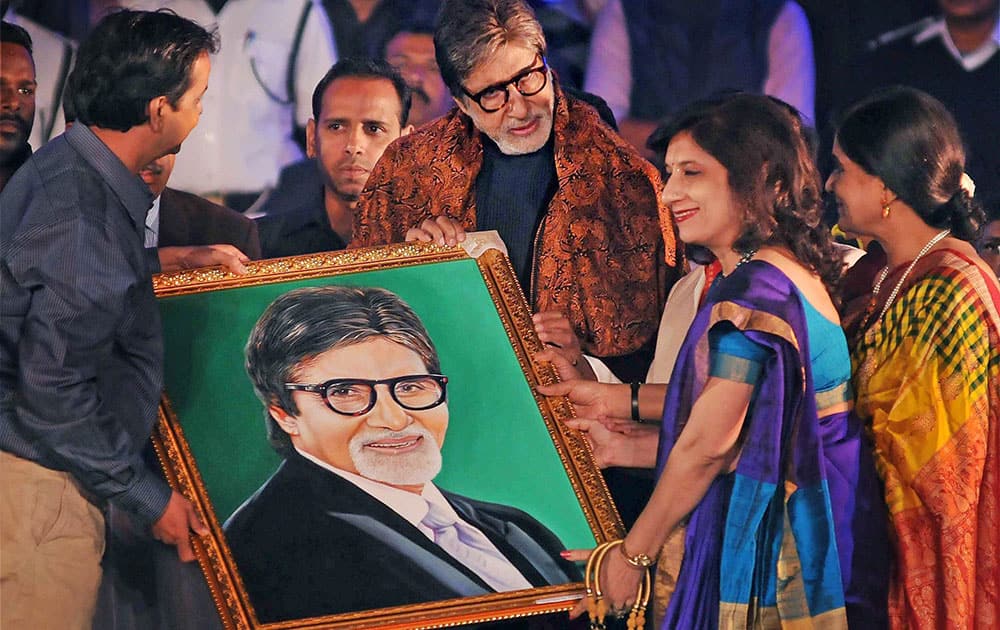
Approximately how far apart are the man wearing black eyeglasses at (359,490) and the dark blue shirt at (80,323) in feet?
1.02

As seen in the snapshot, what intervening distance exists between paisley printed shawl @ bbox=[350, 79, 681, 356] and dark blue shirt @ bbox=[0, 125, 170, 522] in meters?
0.88

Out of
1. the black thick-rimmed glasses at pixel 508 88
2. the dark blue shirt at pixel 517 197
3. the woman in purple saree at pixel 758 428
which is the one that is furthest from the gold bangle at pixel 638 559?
the black thick-rimmed glasses at pixel 508 88

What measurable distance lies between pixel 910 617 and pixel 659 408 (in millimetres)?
861

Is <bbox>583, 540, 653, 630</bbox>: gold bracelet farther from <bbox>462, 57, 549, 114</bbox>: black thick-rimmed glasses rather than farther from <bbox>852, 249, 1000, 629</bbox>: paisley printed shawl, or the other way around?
<bbox>462, 57, 549, 114</bbox>: black thick-rimmed glasses

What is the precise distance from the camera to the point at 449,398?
331 cm

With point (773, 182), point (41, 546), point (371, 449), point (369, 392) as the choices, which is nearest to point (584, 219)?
point (773, 182)

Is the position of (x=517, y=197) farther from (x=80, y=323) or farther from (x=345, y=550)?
(x=80, y=323)

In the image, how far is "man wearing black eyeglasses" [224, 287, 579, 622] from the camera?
3055 mm

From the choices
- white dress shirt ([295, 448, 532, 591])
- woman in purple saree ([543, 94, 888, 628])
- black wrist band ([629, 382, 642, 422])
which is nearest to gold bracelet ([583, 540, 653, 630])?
woman in purple saree ([543, 94, 888, 628])

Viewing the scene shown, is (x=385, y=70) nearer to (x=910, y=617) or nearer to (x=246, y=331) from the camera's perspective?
(x=246, y=331)

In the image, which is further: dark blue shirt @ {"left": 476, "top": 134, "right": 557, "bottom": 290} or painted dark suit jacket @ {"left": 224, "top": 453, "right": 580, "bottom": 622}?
dark blue shirt @ {"left": 476, "top": 134, "right": 557, "bottom": 290}

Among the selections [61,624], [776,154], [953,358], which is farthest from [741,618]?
[61,624]

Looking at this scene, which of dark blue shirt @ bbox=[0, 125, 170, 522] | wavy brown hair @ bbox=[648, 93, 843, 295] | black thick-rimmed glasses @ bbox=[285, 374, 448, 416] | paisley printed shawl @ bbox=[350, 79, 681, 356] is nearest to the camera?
dark blue shirt @ bbox=[0, 125, 170, 522]

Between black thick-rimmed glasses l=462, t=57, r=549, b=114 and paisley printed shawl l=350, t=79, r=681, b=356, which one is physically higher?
black thick-rimmed glasses l=462, t=57, r=549, b=114
